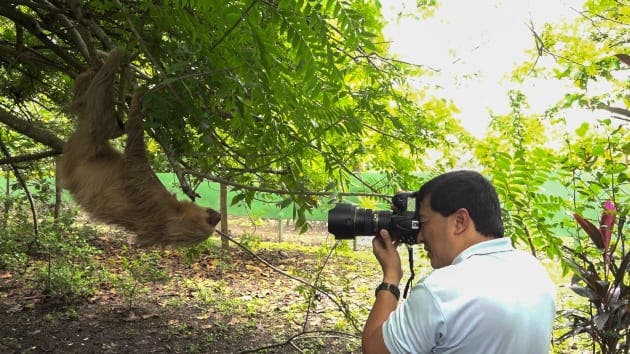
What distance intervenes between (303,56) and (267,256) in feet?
21.3

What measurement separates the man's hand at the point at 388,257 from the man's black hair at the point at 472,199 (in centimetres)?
27

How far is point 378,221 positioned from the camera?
183 centimetres

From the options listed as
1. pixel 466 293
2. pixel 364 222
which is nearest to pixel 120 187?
pixel 364 222

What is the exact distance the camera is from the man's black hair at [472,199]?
1520 millimetres

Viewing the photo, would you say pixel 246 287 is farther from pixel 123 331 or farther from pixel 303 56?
pixel 303 56

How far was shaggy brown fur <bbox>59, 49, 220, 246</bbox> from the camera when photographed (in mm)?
2578

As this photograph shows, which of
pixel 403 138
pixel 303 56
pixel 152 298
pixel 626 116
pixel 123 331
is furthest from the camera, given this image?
pixel 152 298

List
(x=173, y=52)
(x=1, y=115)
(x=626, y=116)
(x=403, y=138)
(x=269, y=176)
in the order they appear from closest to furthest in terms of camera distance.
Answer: (x=173, y=52)
(x=1, y=115)
(x=626, y=116)
(x=403, y=138)
(x=269, y=176)

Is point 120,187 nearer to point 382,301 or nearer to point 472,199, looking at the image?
point 382,301

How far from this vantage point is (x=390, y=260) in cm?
174

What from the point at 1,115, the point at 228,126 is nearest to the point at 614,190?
the point at 228,126

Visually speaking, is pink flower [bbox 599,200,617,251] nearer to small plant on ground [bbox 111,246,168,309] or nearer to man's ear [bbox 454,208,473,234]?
man's ear [bbox 454,208,473,234]

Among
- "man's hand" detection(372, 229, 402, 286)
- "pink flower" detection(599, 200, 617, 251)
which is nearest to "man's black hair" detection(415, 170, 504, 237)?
"man's hand" detection(372, 229, 402, 286)

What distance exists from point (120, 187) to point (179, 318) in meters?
3.22
